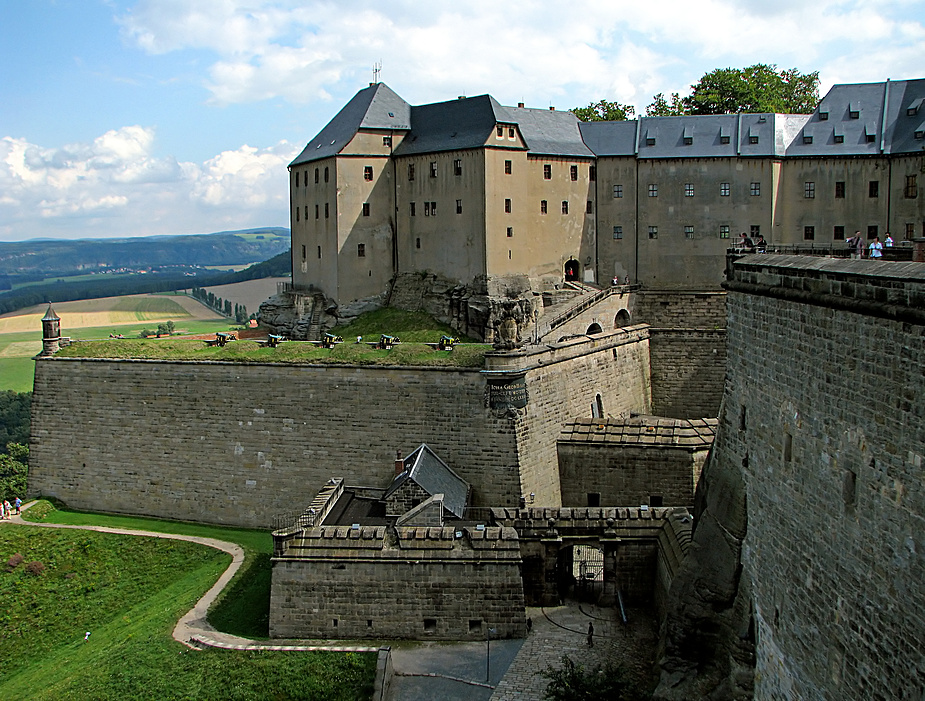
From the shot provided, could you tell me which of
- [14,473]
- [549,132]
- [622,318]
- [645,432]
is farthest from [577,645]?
[14,473]

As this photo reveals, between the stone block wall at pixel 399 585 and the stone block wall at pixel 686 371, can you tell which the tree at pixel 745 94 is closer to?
the stone block wall at pixel 686 371

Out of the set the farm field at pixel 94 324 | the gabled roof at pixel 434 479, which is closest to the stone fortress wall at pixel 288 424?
the gabled roof at pixel 434 479

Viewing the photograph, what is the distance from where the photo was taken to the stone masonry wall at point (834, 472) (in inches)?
442

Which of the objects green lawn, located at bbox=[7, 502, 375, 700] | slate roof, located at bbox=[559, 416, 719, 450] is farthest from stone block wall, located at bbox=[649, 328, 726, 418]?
green lawn, located at bbox=[7, 502, 375, 700]

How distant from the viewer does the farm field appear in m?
151

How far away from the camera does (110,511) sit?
122 feet

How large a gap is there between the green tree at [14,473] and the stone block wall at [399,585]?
65.7 ft

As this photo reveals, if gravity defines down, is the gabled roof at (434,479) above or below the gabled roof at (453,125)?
below

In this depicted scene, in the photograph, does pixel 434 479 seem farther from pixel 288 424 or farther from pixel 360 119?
pixel 360 119

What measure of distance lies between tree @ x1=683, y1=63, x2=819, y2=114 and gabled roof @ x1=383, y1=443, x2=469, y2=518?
37.1 m

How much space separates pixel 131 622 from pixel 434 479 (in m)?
10.2

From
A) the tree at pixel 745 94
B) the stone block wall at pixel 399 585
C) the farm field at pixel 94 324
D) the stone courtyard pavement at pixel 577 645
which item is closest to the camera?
the stone courtyard pavement at pixel 577 645

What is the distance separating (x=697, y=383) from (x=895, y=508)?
28889mm

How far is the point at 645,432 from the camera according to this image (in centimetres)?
3170
